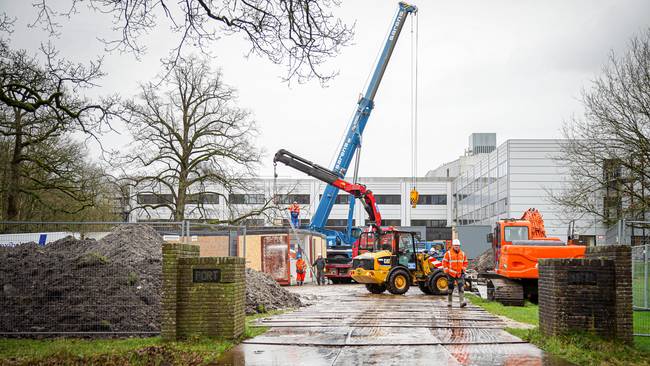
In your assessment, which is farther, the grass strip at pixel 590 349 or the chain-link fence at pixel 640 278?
the chain-link fence at pixel 640 278

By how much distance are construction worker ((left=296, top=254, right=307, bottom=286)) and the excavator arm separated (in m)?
4.14

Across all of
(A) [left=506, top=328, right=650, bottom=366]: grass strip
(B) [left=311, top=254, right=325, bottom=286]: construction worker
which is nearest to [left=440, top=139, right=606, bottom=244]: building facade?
(B) [left=311, top=254, right=325, bottom=286]: construction worker

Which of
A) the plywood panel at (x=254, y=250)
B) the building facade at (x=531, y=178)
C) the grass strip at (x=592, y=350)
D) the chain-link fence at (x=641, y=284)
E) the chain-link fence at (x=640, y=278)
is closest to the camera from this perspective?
the grass strip at (x=592, y=350)

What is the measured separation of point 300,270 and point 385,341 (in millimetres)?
23341

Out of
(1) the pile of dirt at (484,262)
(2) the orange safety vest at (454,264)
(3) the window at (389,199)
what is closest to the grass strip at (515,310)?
(2) the orange safety vest at (454,264)

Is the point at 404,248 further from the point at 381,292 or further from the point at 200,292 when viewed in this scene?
the point at 200,292

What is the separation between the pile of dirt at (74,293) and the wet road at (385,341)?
2.53 metres

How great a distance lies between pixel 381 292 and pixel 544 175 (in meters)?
29.3

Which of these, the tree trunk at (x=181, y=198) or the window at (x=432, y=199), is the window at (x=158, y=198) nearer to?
the tree trunk at (x=181, y=198)

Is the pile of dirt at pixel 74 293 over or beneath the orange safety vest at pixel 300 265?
over

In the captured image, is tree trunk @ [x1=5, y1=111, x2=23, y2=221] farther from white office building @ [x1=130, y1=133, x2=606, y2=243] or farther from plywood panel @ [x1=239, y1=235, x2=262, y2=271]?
plywood panel @ [x1=239, y1=235, x2=262, y2=271]

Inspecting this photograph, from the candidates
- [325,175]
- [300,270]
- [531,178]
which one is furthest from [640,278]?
[531,178]

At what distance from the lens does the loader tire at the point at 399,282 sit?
82.3 ft

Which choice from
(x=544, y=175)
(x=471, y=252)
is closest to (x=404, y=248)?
(x=471, y=252)
